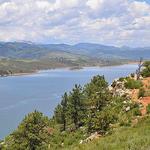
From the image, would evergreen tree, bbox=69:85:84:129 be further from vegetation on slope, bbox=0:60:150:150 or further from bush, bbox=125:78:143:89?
bush, bbox=125:78:143:89

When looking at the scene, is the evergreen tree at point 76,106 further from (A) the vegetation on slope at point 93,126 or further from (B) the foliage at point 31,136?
(B) the foliage at point 31,136

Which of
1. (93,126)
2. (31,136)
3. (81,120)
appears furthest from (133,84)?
(31,136)

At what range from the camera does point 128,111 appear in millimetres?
36688

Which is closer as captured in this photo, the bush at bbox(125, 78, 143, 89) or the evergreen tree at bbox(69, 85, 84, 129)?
the bush at bbox(125, 78, 143, 89)

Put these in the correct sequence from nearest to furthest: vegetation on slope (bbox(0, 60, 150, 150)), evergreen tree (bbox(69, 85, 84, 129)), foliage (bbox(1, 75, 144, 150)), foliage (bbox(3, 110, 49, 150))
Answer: vegetation on slope (bbox(0, 60, 150, 150)), foliage (bbox(1, 75, 144, 150)), foliage (bbox(3, 110, 49, 150)), evergreen tree (bbox(69, 85, 84, 129))

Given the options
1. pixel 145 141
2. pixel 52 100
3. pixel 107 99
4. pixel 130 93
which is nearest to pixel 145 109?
pixel 130 93

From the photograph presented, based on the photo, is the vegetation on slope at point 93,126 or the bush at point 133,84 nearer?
the vegetation on slope at point 93,126

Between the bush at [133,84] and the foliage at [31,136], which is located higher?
the bush at [133,84]

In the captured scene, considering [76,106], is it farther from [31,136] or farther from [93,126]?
[93,126]

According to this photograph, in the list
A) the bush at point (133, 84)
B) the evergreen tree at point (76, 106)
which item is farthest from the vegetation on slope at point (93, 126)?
the bush at point (133, 84)

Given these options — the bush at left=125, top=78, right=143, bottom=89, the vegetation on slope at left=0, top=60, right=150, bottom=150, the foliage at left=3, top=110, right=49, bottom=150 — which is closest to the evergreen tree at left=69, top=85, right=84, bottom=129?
the vegetation on slope at left=0, top=60, right=150, bottom=150

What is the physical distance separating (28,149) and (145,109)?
2012 cm

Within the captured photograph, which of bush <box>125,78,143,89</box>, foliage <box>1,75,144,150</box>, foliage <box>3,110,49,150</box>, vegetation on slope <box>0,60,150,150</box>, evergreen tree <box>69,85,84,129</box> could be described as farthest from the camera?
evergreen tree <box>69,85,84,129</box>

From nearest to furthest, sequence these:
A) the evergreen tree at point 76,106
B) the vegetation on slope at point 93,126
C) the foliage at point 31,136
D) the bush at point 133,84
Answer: the vegetation on slope at point 93,126
the bush at point 133,84
the foliage at point 31,136
the evergreen tree at point 76,106
